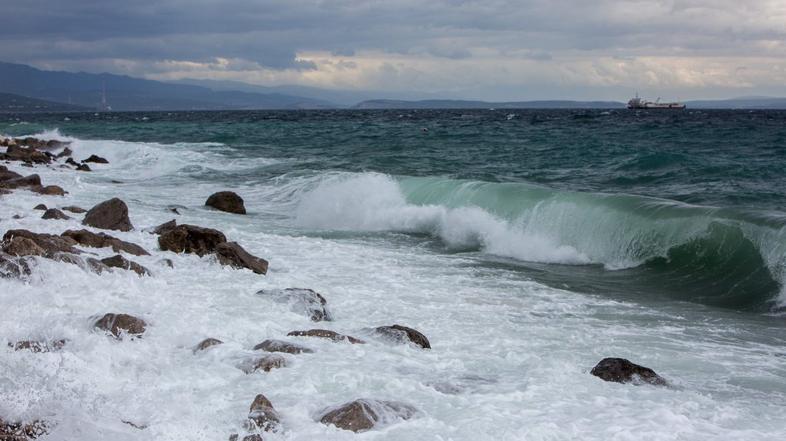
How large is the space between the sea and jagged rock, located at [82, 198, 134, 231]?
22.4 inches

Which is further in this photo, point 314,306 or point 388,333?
point 314,306

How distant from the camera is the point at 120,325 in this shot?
271 inches

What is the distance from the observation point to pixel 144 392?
564cm

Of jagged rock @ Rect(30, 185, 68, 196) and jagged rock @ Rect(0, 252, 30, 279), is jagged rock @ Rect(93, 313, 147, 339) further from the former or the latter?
jagged rock @ Rect(30, 185, 68, 196)

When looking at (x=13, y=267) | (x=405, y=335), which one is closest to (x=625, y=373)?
(x=405, y=335)

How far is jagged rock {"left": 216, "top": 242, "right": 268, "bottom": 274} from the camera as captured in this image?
33.8ft

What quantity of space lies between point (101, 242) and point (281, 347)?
4785mm

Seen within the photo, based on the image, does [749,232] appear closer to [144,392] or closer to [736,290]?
[736,290]

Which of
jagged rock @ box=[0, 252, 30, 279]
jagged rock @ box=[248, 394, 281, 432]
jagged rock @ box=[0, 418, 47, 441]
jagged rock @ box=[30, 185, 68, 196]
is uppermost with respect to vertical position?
jagged rock @ box=[0, 252, 30, 279]

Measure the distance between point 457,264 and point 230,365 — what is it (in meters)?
6.39

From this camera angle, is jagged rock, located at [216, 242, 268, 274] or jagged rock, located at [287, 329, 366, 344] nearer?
jagged rock, located at [287, 329, 366, 344]

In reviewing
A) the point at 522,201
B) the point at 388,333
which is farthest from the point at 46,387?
the point at 522,201

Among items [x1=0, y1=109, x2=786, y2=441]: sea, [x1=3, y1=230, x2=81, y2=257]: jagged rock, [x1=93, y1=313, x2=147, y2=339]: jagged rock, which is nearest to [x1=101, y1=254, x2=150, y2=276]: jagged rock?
[x1=0, y1=109, x2=786, y2=441]: sea

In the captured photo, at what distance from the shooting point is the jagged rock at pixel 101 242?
10438 mm
